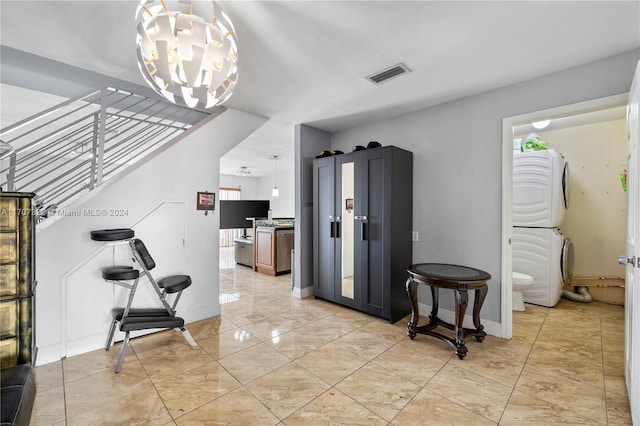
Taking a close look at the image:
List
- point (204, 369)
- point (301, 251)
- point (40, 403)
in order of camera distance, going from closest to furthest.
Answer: point (40, 403), point (204, 369), point (301, 251)

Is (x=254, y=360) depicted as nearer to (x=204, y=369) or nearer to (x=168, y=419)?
(x=204, y=369)

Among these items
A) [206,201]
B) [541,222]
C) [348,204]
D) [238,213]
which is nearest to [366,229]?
[348,204]

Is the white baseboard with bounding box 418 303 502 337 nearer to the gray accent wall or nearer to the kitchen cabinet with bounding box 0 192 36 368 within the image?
the gray accent wall

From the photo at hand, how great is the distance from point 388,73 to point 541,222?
2.99 metres

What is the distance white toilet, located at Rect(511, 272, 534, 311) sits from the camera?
3.40 meters

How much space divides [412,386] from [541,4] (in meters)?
2.62

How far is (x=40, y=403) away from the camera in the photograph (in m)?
1.84

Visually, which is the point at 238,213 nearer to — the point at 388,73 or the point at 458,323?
the point at 388,73

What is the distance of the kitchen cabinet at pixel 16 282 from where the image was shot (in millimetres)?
1512

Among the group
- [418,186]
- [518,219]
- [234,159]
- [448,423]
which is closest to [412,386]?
[448,423]

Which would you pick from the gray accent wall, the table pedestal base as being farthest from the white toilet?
the gray accent wall

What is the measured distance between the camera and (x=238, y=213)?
699cm

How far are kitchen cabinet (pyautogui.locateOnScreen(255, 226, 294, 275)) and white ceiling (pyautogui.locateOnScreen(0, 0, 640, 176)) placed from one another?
3.03 metres

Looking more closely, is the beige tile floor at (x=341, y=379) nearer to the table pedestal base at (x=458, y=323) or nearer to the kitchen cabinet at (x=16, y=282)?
the table pedestal base at (x=458, y=323)
